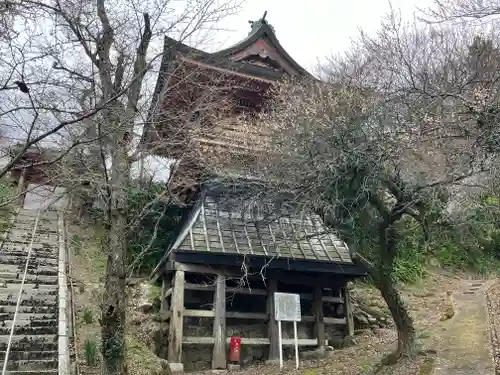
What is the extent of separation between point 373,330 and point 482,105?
7.23m

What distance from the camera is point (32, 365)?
22.8ft

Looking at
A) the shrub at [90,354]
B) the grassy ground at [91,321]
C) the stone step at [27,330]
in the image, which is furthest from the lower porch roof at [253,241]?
the shrub at [90,354]

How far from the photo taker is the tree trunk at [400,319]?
345 inches

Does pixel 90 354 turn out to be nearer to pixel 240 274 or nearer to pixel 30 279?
pixel 30 279

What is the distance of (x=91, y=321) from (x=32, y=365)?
234 cm

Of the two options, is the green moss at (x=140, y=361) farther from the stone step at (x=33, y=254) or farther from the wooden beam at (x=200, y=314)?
the stone step at (x=33, y=254)

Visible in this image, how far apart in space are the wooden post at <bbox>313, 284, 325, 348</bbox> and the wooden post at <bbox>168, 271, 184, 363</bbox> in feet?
11.1

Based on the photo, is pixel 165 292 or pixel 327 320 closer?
pixel 165 292

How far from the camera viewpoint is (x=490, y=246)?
16547mm

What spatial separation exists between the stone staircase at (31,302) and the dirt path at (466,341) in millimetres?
6503

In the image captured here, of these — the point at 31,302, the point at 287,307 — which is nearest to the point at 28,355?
the point at 31,302

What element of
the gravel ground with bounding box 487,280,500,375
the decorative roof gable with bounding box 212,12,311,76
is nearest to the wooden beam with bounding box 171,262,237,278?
the gravel ground with bounding box 487,280,500,375

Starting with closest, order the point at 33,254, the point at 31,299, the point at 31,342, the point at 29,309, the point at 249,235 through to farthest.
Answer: the point at 31,342
the point at 29,309
the point at 31,299
the point at 249,235
the point at 33,254

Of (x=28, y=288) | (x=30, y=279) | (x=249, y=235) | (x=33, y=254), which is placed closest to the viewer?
(x=28, y=288)
